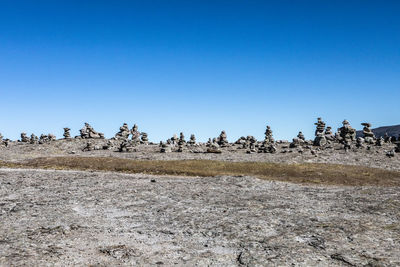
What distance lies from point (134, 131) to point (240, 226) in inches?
3740

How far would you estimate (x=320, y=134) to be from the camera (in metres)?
93.9

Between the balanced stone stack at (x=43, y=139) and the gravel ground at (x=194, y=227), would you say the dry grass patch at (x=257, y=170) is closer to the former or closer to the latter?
the gravel ground at (x=194, y=227)

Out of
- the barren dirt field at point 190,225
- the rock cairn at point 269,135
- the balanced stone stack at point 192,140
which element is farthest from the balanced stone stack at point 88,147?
the rock cairn at point 269,135

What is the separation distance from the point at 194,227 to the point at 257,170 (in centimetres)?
3584

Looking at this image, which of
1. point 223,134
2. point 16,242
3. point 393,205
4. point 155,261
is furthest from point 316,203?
point 223,134

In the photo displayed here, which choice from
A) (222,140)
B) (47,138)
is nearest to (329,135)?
(222,140)

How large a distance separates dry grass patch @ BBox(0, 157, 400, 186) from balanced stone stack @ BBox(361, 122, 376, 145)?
132 feet

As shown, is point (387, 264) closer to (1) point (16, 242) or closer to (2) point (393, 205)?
(2) point (393, 205)

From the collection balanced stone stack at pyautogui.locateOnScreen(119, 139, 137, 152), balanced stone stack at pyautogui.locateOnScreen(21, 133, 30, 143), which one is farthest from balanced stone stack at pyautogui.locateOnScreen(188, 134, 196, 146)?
balanced stone stack at pyautogui.locateOnScreen(21, 133, 30, 143)

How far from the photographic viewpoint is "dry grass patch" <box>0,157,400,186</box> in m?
43.0

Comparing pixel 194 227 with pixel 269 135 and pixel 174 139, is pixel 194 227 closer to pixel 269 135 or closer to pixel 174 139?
pixel 174 139

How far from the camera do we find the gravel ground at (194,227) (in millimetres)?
12062

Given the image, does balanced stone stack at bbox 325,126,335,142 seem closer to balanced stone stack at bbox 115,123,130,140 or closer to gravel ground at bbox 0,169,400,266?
balanced stone stack at bbox 115,123,130,140

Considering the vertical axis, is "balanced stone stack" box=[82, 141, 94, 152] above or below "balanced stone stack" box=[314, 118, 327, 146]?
below
